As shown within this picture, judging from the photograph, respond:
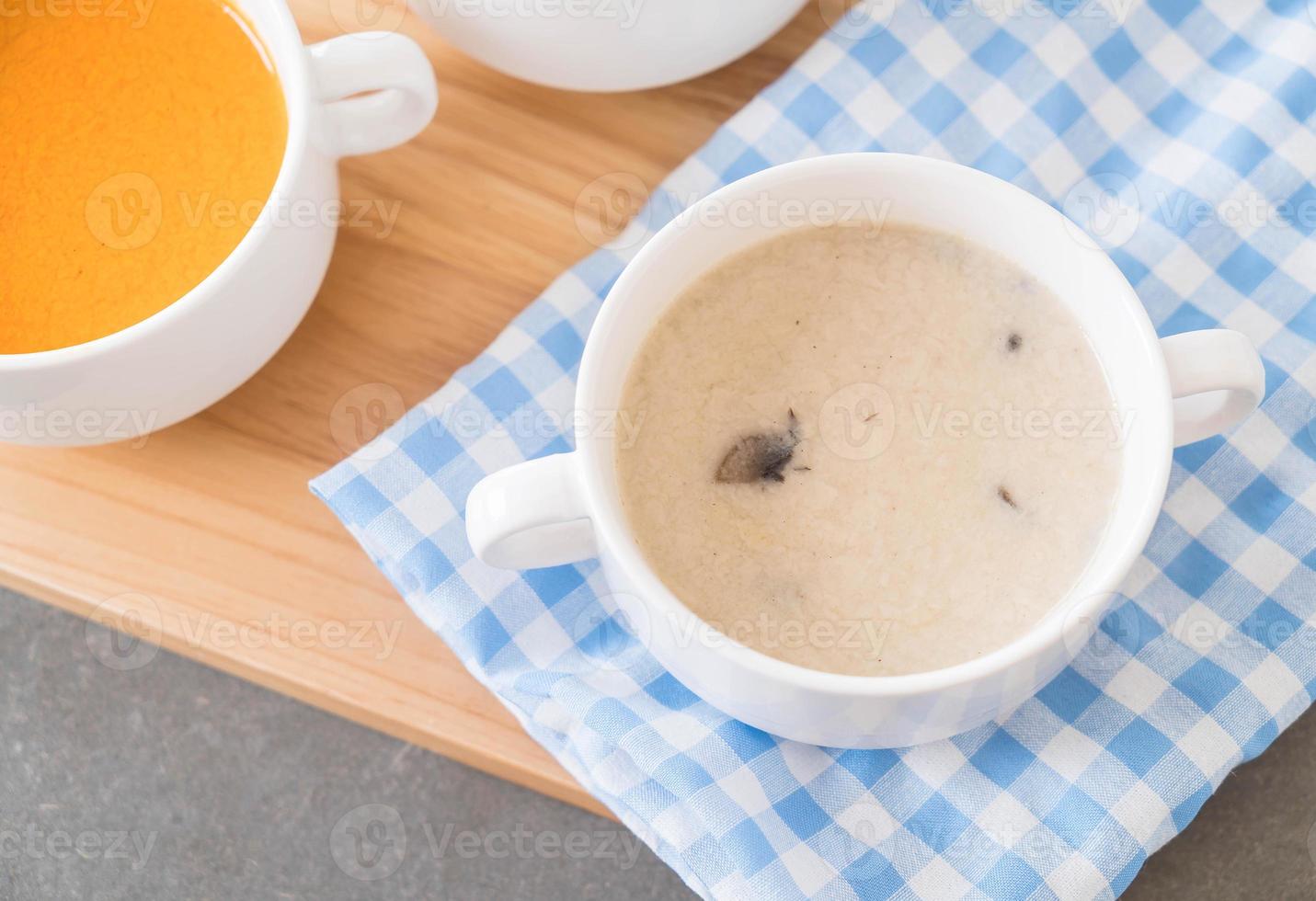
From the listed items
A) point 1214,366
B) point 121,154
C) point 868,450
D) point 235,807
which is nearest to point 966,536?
point 868,450

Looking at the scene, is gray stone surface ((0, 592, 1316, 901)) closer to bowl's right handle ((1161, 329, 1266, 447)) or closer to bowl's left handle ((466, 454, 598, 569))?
bowl's left handle ((466, 454, 598, 569))

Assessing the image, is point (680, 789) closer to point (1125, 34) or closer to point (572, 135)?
point (572, 135)

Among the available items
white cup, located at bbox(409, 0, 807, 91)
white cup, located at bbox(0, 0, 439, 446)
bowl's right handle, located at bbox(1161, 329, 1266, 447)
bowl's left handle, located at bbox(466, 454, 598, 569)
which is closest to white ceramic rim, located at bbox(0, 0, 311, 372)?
white cup, located at bbox(0, 0, 439, 446)

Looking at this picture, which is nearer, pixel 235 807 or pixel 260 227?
pixel 260 227

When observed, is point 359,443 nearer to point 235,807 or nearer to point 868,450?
point 868,450

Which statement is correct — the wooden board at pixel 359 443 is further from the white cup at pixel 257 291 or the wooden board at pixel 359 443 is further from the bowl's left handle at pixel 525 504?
the bowl's left handle at pixel 525 504
